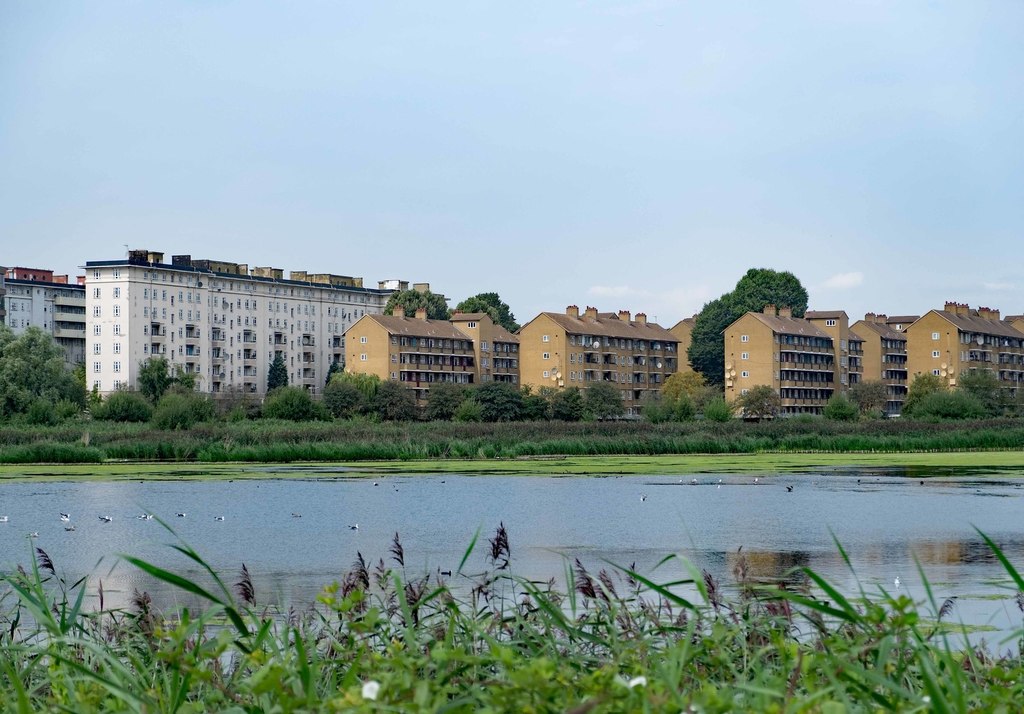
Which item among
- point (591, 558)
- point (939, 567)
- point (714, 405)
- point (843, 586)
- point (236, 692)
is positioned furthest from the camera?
point (714, 405)

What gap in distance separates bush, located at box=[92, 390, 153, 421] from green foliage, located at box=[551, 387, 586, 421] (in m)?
38.1

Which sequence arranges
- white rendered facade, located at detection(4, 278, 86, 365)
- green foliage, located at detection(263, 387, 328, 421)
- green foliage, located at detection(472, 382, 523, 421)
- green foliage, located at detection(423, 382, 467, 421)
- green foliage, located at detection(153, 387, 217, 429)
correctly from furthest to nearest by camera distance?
white rendered facade, located at detection(4, 278, 86, 365) < green foliage, located at detection(423, 382, 467, 421) < green foliage, located at detection(472, 382, 523, 421) < green foliage, located at detection(263, 387, 328, 421) < green foliage, located at detection(153, 387, 217, 429)

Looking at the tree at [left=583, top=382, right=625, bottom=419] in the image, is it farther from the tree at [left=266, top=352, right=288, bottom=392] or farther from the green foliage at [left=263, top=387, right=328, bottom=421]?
the tree at [left=266, top=352, right=288, bottom=392]

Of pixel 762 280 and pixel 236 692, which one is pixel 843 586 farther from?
pixel 762 280

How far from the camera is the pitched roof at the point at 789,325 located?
140637 millimetres

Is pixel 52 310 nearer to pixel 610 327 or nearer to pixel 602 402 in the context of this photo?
pixel 610 327

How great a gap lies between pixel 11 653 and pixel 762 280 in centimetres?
14839

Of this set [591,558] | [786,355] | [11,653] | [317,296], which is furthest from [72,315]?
[11,653]

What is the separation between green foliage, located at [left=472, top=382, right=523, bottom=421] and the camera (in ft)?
399

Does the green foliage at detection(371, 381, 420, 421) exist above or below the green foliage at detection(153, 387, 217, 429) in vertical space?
Result: above

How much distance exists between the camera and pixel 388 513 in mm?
34500

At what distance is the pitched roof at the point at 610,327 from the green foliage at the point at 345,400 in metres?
31.5

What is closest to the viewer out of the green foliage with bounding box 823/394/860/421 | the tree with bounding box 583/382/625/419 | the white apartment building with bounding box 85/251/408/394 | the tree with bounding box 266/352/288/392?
the green foliage with bounding box 823/394/860/421

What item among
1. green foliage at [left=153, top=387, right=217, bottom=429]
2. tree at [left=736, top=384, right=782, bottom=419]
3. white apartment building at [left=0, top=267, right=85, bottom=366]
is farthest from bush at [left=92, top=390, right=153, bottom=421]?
white apartment building at [left=0, top=267, right=85, bottom=366]
